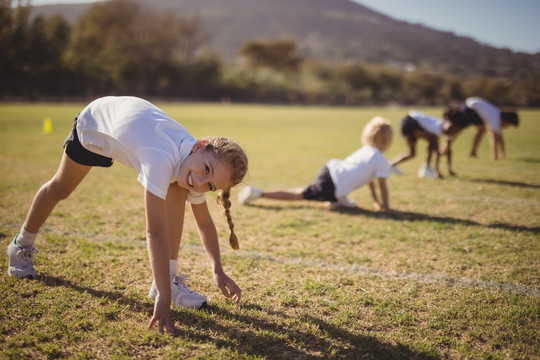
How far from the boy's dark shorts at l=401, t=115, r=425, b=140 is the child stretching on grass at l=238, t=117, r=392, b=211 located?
10.0 ft

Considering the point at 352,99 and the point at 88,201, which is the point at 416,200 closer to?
the point at 88,201

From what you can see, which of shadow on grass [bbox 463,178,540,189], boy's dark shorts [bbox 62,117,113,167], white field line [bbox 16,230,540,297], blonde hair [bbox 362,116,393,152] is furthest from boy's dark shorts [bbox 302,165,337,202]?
shadow on grass [bbox 463,178,540,189]

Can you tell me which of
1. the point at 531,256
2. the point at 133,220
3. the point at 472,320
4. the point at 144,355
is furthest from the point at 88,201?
the point at 531,256

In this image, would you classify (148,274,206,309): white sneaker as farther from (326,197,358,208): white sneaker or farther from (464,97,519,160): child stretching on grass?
(464,97,519,160): child stretching on grass

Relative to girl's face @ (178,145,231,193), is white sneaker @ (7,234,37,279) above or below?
below

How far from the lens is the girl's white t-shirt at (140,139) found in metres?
2.22

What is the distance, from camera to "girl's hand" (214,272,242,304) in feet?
9.02

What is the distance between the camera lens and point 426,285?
3.23 meters

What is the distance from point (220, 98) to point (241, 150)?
63787 mm

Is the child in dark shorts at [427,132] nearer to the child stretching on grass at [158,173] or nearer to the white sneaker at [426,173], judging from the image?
the white sneaker at [426,173]

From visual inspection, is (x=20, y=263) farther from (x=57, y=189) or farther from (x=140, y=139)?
(x=140, y=139)

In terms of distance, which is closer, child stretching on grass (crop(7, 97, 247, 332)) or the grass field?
child stretching on grass (crop(7, 97, 247, 332))

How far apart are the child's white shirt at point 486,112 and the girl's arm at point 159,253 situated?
964cm

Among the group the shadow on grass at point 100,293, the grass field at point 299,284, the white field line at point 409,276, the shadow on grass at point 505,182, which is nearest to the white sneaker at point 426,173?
the shadow on grass at point 505,182
